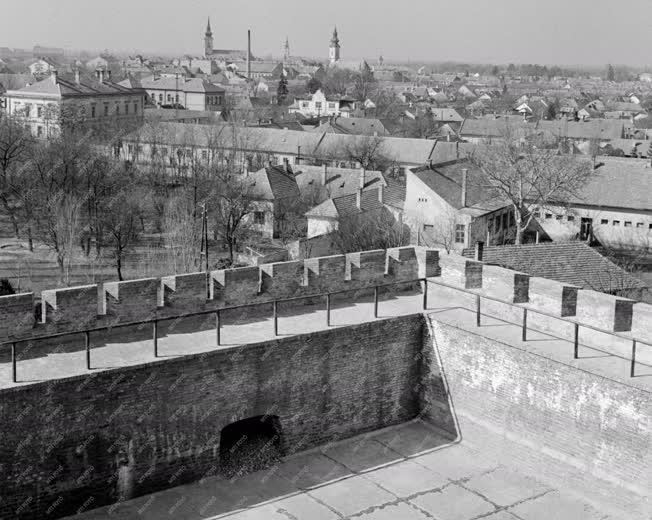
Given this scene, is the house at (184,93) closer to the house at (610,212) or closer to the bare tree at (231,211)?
the bare tree at (231,211)

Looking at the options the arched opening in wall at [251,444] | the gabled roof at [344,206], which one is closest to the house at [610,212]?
the gabled roof at [344,206]

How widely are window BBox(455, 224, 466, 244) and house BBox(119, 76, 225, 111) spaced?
71564mm

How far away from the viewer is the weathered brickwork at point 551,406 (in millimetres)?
A: 12227

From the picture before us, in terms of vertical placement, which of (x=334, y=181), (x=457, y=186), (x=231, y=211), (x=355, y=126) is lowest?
(x=231, y=211)

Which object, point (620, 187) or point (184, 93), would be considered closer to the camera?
point (620, 187)

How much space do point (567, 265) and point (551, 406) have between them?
11.2m

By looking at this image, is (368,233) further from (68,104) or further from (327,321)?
(68,104)

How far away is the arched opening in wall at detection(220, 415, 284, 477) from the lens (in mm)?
13320

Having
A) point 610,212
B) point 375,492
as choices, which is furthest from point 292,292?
point 610,212

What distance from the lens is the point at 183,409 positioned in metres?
12.6

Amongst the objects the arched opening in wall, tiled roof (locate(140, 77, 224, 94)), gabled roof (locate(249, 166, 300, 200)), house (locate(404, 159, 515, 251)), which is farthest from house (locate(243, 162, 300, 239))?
tiled roof (locate(140, 77, 224, 94))

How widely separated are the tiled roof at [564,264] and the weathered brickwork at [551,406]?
26.7 feet

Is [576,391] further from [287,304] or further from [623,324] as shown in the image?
[287,304]

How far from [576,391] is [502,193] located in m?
30.4
